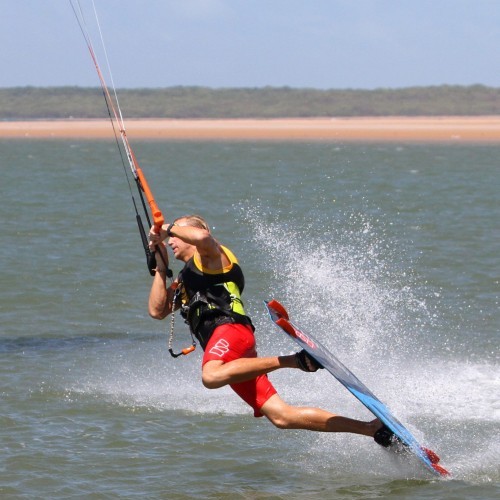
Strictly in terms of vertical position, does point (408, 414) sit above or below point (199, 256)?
below

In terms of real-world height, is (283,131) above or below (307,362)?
below

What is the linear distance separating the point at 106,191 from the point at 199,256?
24.1 metres

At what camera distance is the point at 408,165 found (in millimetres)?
47250

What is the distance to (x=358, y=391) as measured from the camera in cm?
748

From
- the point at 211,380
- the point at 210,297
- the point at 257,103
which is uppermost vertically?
the point at 210,297

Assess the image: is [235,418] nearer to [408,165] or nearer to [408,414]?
[408,414]

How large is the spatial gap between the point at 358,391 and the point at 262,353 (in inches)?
148

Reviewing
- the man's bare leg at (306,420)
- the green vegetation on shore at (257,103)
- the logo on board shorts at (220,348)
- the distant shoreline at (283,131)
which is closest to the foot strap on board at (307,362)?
the man's bare leg at (306,420)

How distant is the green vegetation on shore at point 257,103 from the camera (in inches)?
5428

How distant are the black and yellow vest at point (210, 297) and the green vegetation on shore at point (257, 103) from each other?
419 feet

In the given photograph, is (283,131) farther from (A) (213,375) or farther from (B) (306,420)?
(A) (213,375)

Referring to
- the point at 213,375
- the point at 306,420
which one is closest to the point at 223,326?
the point at 213,375

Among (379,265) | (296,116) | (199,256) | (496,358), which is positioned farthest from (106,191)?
(296,116)

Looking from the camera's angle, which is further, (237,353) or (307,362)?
(237,353)
